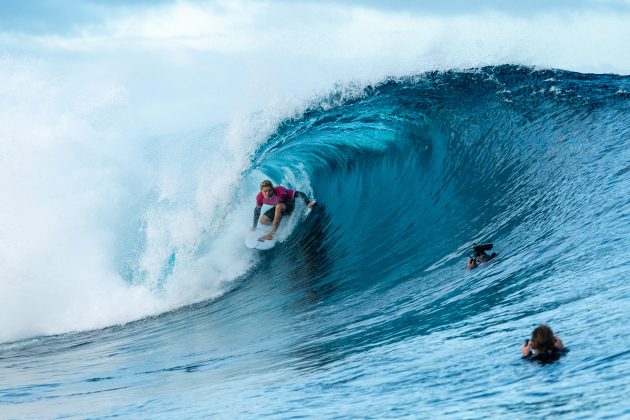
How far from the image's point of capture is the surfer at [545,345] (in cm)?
492

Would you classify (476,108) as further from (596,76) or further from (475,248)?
(475,248)

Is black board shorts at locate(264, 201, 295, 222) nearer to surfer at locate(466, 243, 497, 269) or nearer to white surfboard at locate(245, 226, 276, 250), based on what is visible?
white surfboard at locate(245, 226, 276, 250)

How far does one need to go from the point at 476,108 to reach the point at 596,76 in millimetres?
2833

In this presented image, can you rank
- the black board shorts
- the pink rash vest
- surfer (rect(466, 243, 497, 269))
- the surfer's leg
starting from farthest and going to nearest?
the black board shorts
the surfer's leg
the pink rash vest
surfer (rect(466, 243, 497, 269))

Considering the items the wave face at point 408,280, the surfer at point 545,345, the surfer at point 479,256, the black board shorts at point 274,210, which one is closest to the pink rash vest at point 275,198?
the black board shorts at point 274,210

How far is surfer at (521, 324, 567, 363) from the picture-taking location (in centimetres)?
492

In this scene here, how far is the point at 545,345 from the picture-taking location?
4930 mm

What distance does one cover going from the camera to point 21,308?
13.1 m

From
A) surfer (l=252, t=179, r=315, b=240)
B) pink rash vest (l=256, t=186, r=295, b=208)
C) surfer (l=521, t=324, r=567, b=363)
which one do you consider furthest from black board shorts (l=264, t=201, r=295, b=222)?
surfer (l=521, t=324, r=567, b=363)

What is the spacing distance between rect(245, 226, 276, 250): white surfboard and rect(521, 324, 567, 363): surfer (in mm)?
8611

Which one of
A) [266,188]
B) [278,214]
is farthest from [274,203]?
→ [266,188]

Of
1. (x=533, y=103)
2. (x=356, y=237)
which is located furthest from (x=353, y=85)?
(x=356, y=237)

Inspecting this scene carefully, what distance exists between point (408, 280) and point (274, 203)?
3940 mm

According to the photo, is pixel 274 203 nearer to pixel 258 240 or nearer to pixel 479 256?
pixel 258 240
